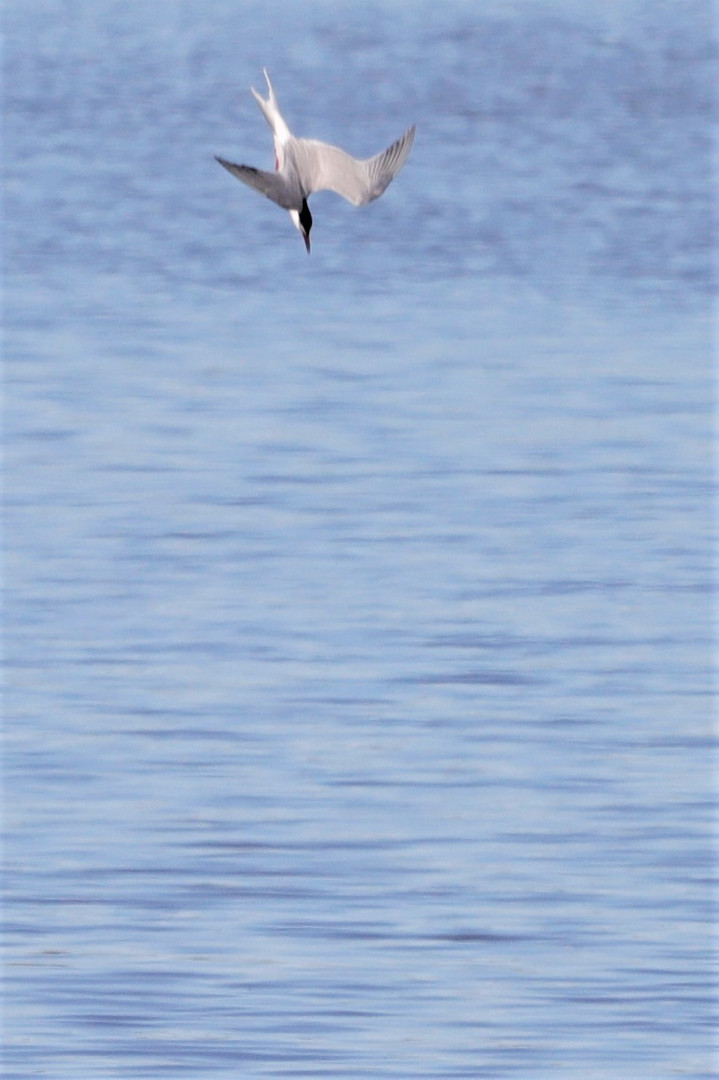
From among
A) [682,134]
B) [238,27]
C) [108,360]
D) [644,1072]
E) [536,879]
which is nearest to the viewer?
[644,1072]

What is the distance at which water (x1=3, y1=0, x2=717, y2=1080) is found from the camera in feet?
18.6

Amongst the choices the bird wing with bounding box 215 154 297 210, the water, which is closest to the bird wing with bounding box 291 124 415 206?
the bird wing with bounding box 215 154 297 210

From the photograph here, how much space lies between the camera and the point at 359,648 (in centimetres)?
787

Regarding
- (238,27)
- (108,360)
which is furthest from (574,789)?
(238,27)

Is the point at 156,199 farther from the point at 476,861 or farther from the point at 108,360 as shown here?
the point at 476,861

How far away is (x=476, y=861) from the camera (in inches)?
251

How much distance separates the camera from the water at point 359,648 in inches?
224

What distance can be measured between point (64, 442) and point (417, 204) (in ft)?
25.4

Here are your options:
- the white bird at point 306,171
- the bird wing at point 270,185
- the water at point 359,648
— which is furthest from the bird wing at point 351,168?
the water at point 359,648

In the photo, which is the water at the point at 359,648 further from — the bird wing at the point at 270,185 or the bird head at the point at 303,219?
the bird wing at the point at 270,185

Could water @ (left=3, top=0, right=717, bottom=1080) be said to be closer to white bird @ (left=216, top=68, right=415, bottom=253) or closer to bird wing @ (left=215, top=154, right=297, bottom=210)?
white bird @ (left=216, top=68, right=415, bottom=253)

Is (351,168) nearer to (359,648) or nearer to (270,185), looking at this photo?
(270,185)

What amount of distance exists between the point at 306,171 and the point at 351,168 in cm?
26

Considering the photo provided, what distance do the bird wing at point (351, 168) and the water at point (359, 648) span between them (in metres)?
1.66
